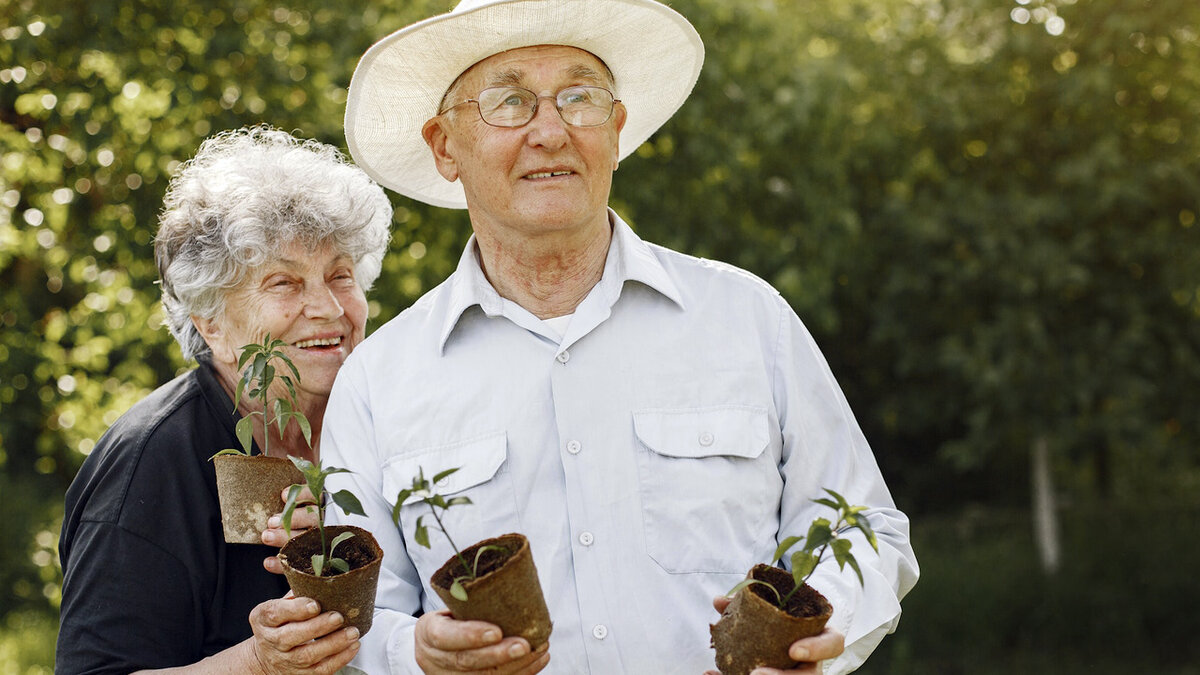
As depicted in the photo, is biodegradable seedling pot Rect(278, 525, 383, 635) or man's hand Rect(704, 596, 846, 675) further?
biodegradable seedling pot Rect(278, 525, 383, 635)

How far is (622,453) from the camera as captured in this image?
2.20 m

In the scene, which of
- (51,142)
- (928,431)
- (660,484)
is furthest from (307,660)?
(928,431)

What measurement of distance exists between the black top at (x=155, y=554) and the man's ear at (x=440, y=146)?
2.41 feet

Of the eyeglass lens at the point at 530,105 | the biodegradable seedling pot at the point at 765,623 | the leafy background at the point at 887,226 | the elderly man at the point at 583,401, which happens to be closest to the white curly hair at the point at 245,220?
the elderly man at the point at 583,401

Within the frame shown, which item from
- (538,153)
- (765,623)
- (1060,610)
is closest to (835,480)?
(765,623)

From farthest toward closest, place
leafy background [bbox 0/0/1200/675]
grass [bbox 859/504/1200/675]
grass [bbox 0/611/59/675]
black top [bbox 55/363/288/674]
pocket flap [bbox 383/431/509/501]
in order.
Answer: grass [bbox 859/504/1200/675], grass [bbox 0/611/59/675], leafy background [bbox 0/0/1200/675], black top [bbox 55/363/288/674], pocket flap [bbox 383/431/509/501]

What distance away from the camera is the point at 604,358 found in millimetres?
2268

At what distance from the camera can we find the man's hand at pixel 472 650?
1766 millimetres

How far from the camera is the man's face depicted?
2.20 metres

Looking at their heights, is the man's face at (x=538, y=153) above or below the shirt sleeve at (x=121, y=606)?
above

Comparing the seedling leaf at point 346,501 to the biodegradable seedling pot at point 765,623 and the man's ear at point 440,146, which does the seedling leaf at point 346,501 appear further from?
the man's ear at point 440,146

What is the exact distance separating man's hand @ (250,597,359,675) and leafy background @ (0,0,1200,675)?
3.49m

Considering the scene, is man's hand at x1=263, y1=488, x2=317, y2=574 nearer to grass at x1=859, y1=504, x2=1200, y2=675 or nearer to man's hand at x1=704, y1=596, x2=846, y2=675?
man's hand at x1=704, y1=596, x2=846, y2=675

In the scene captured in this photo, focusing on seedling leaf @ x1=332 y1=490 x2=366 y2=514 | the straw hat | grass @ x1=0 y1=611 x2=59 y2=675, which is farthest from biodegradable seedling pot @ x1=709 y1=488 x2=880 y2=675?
grass @ x1=0 y1=611 x2=59 y2=675
